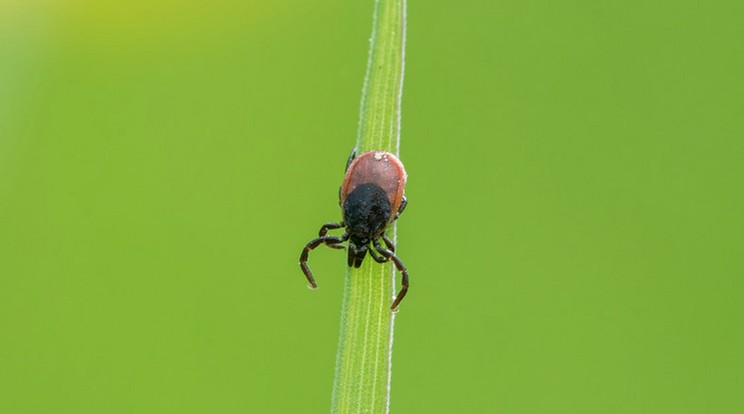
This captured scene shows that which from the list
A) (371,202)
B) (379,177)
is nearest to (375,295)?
(379,177)

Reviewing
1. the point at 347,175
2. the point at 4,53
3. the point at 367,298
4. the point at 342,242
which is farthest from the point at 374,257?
the point at 4,53

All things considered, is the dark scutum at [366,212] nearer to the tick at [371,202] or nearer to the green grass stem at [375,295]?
the tick at [371,202]

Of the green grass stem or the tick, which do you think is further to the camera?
the tick

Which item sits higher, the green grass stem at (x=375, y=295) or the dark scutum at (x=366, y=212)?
the dark scutum at (x=366, y=212)

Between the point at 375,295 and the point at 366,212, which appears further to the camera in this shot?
the point at 366,212

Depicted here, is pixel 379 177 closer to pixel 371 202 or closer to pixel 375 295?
pixel 371 202

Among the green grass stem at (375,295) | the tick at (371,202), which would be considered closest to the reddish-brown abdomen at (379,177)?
the tick at (371,202)

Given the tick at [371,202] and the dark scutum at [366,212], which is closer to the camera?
the tick at [371,202]

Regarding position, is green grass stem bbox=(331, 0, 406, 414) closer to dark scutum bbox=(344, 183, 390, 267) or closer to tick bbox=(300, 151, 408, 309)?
tick bbox=(300, 151, 408, 309)

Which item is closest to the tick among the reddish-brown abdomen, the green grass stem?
the reddish-brown abdomen

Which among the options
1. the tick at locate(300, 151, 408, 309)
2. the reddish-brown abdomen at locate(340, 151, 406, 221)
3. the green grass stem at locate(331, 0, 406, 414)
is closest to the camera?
the green grass stem at locate(331, 0, 406, 414)

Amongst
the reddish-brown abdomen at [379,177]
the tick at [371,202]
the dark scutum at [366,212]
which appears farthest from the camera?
the dark scutum at [366,212]

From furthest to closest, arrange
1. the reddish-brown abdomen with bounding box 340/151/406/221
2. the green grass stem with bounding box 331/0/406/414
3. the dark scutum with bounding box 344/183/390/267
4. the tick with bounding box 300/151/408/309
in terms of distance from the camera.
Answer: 1. the dark scutum with bounding box 344/183/390/267
2. the tick with bounding box 300/151/408/309
3. the reddish-brown abdomen with bounding box 340/151/406/221
4. the green grass stem with bounding box 331/0/406/414
